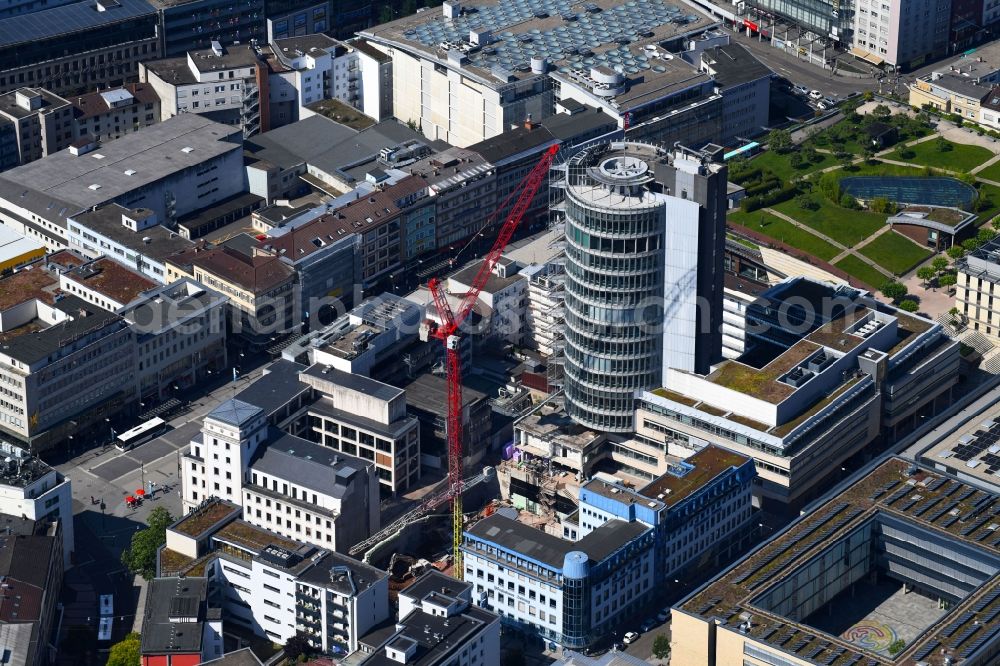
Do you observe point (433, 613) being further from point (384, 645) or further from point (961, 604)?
point (961, 604)

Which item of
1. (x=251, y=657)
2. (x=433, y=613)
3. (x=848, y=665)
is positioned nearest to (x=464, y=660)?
(x=433, y=613)

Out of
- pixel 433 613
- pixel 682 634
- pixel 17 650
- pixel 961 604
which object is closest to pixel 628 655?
pixel 682 634

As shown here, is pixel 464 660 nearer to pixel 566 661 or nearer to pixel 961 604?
pixel 566 661

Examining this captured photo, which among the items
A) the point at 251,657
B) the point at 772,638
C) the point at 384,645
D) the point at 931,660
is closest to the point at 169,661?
the point at 251,657

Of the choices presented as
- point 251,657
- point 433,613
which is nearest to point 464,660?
Result: point 433,613

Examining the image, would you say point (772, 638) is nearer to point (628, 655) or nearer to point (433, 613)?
point (628, 655)

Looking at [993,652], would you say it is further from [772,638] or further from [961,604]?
[772,638]
